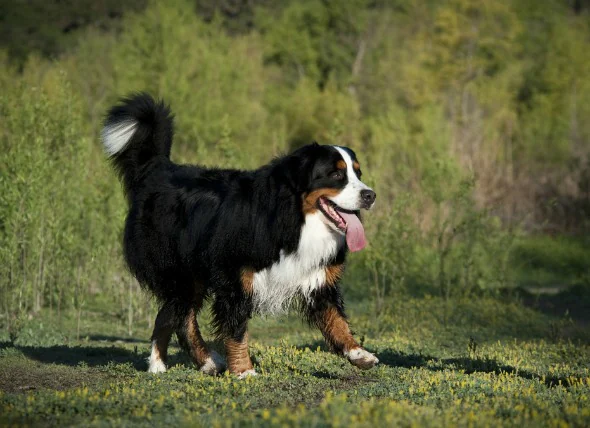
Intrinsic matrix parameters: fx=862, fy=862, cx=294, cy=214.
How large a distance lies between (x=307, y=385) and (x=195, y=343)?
4.99ft

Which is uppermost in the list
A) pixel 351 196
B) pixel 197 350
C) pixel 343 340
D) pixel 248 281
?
pixel 351 196

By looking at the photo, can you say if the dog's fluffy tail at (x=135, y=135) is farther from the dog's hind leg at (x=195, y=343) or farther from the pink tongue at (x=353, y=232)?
the pink tongue at (x=353, y=232)

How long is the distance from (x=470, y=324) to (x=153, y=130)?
6.64 m

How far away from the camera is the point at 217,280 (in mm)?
7320

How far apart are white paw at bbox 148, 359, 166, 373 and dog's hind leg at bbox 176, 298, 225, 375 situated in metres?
0.28

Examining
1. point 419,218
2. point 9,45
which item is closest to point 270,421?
point 419,218

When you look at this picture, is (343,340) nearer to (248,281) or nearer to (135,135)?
(248,281)

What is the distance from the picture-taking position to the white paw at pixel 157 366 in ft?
25.7

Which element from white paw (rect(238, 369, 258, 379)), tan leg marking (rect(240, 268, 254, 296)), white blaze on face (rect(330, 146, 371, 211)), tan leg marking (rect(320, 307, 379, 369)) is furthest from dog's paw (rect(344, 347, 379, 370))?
white blaze on face (rect(330, 146, 371, 211))

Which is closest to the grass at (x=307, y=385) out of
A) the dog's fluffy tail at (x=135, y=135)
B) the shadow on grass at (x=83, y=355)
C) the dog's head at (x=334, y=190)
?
the shadow on grass at (x=83, y=355)

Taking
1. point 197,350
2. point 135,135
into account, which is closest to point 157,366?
point 197,350

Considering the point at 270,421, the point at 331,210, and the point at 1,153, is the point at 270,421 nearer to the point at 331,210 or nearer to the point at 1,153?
the point at 331,210

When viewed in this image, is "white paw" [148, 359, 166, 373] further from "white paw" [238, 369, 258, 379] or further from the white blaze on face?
the white blaze on face

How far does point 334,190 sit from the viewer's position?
688 cm
